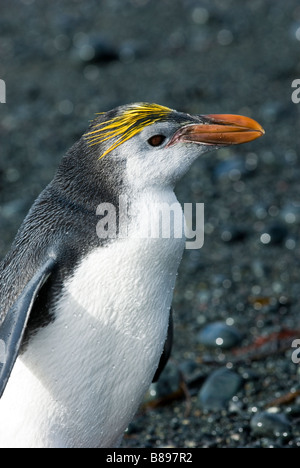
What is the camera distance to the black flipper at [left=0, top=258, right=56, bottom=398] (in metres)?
2.54

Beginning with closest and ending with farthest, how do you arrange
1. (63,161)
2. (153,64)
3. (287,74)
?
(63,161), (287,74), (153,64)

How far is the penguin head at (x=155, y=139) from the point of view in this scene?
2725mm

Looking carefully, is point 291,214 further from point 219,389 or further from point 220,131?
point 220,131

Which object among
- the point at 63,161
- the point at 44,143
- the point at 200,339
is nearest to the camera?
the point at 63,161

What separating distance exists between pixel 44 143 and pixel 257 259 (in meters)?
2.11

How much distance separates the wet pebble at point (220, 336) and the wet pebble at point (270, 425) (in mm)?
708

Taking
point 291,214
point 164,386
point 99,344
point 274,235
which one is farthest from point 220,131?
point 291,214

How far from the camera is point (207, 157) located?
574cm

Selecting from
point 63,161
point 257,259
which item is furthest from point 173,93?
point 63,161

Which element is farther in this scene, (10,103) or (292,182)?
(10,103)

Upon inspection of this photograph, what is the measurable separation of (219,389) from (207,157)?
234 cm

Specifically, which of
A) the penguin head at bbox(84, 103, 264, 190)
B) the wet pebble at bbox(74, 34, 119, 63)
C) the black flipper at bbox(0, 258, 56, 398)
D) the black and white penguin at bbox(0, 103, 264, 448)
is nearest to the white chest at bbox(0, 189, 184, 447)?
the black and white penguin at bbox(0, 103, 264, 448)

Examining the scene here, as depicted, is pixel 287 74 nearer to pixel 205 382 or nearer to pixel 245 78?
pixel 245 78

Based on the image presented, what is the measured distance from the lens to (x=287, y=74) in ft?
21.7
